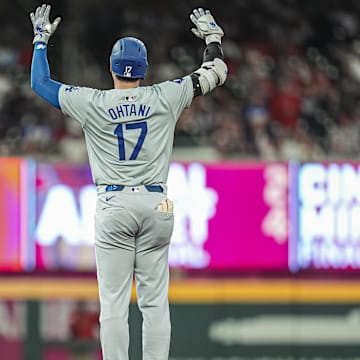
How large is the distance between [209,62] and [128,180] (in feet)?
2.39

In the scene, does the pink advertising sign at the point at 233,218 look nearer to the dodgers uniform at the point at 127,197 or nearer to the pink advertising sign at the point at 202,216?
the pink advertising sign at the point at 202,216

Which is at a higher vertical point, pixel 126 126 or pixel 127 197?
pixel 126 126

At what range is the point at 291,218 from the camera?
1112cm

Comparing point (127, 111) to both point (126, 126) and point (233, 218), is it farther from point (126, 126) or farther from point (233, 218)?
point (233, 218)

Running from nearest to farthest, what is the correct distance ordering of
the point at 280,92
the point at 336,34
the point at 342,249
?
the point at 342,249 < the point at 280,92 < the point at 336,34

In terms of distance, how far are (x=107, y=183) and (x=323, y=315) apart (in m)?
6.27

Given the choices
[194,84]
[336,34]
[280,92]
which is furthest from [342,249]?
[194,84]

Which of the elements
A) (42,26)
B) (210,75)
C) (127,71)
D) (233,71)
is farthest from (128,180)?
(233,71)

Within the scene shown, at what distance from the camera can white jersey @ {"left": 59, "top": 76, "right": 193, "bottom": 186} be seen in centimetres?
549

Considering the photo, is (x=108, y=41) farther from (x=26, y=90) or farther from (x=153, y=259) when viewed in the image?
(x=153, y=259)

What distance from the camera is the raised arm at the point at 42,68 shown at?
5535mm

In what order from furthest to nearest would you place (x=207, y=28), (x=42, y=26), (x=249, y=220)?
(x=249, y=220) → (x=207, y=28) → (x=42, y=26)

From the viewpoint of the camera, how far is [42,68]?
555cm

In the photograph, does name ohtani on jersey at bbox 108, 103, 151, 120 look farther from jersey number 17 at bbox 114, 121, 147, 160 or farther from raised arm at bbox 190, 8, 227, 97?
raised arm at bbox 190, 8, 227, 97
